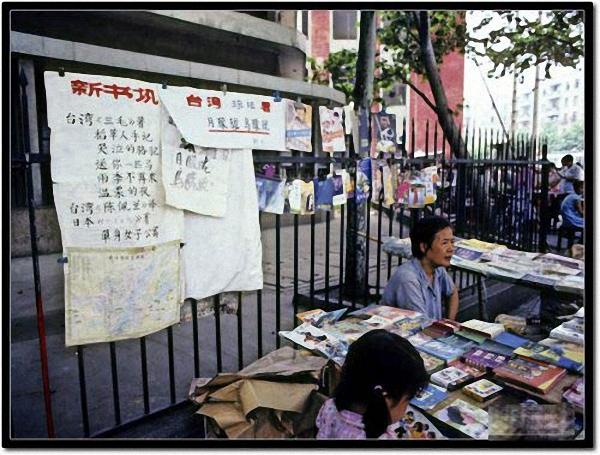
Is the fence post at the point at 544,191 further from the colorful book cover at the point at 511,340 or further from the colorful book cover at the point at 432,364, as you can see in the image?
the colorful book cover at the point at 432,364

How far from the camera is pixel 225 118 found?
2.66 meters

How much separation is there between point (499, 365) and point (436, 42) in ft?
28.1

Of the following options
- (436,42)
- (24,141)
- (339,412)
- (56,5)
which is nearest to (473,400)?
(339,412)

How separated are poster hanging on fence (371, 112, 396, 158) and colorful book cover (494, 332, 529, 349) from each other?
1.56 m

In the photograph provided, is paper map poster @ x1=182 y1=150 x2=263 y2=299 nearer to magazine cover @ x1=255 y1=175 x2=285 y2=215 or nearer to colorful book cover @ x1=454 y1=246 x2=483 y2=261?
magazine cover @ x1=255 y1=175 x2=285 y2=215

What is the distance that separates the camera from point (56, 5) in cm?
224

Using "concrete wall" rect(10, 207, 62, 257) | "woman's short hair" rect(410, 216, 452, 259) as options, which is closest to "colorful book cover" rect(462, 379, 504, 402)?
"woman's short hair" rect(410, 216, 452, 259)

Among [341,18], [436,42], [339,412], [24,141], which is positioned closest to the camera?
[339,412]

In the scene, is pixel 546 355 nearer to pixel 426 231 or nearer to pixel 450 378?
pixel 450 378

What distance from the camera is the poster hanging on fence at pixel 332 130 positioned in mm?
3270

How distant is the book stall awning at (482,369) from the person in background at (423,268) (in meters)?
0.21

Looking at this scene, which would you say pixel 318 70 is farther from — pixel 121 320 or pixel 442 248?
pixel 121 320

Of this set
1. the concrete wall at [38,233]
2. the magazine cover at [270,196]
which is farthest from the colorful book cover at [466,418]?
the concrete wall at [38,233]

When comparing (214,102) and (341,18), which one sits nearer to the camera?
(214,102)
